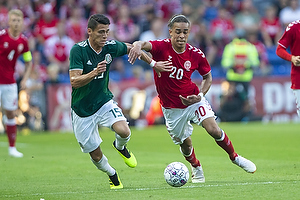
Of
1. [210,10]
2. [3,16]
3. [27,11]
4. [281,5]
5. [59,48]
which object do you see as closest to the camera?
[3,16]

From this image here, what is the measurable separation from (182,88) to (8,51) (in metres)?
5.65

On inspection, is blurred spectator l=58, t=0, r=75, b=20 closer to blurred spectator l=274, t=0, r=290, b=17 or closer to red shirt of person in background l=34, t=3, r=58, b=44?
red shirt of person in background l=34, t=3, r=58, b=44

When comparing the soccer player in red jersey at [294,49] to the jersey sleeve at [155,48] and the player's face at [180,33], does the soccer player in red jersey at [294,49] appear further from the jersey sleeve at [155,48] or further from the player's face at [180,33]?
the jersey sleeve at [155,48]

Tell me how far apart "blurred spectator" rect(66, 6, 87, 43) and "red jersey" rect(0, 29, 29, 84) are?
286 inches

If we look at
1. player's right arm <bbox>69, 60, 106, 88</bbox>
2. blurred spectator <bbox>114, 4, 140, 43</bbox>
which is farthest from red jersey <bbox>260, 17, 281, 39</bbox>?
player's right arm <bbox>69, 60, 106, 88</bbox>

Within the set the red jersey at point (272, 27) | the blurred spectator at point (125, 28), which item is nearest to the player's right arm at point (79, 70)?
the blurred spectator at point (125, 28)

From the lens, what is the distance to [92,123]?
26.3ft

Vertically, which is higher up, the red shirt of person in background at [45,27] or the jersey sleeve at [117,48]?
the jersey sleeve at [117,48]

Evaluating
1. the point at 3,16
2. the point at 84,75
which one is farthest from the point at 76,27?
the point at 84,75

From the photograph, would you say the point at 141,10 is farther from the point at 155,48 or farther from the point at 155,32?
the point at 155,48

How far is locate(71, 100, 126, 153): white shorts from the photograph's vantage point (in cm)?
792

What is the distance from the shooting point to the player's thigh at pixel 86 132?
26.0 feet

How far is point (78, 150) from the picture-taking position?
1345 centimetres

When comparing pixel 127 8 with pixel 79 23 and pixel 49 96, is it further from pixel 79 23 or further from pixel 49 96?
pixel 49 96
